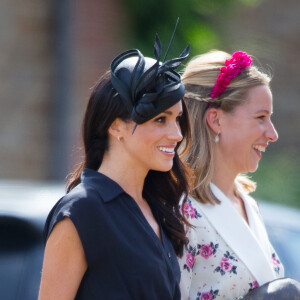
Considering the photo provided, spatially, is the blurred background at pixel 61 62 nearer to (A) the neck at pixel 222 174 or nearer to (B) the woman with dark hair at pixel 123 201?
(A) the neck at pixel 222 174

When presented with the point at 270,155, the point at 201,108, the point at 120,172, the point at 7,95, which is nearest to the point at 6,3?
the point at 7,95

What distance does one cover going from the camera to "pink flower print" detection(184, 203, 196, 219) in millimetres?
3039

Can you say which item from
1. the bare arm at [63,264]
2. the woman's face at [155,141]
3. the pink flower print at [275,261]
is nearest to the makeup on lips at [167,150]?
the woman's face at [155,141]

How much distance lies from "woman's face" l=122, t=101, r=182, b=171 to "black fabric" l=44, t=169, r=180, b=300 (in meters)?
0.13

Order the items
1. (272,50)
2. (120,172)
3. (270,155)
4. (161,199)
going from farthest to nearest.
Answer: (272,50), (270,155), (161,199), (120,172)

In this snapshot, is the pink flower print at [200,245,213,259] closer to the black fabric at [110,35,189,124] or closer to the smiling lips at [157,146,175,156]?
the smiling lips at [157,146,175,156]

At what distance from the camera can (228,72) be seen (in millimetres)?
3250

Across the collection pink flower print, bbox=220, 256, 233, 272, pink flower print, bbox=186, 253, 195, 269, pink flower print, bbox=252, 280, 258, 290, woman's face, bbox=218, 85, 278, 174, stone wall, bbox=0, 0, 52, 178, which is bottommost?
stone wall, bbox=0, 0, 52, 178

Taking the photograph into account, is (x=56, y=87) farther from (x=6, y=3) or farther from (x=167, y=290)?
(x=167, y=290)

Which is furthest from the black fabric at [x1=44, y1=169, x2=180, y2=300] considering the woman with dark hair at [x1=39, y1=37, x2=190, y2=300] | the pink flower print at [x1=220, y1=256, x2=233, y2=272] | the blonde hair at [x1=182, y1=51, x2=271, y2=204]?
the blonde hair at [x1=182, y1=51, x2=271, y2=204]

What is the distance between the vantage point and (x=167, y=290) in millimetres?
2436

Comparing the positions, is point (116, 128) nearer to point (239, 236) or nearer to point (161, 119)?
point (161, 119)

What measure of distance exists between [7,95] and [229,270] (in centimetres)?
660

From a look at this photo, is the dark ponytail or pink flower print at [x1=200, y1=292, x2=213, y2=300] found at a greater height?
the dark ponytail
